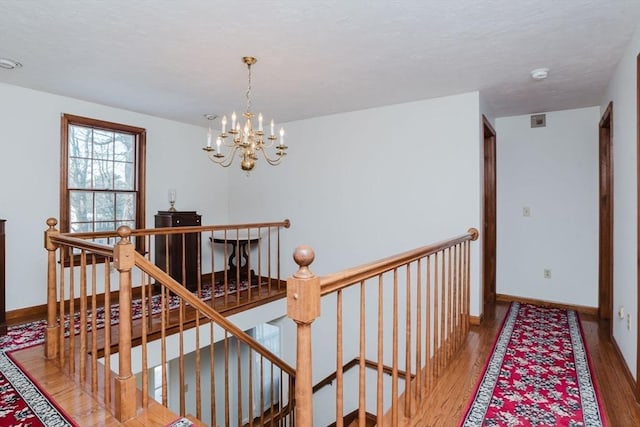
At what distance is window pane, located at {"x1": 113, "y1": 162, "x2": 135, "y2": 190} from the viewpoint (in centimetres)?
441

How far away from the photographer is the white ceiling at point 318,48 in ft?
6.91

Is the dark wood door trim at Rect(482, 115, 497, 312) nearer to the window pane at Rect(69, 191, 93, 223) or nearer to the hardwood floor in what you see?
the hardwood floor

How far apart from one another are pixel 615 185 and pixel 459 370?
6.77 ft

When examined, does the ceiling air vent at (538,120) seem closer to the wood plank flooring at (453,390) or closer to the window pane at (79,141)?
the wood plank flooring at (453,390)

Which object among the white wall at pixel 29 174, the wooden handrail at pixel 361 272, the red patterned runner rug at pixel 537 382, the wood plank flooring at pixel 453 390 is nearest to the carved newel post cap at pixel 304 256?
the wooden handrail at pixel 361 272

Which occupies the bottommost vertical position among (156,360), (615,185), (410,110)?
(156,360)

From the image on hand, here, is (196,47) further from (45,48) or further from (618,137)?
(618,137)

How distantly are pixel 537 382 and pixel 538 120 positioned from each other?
3153 millimetres

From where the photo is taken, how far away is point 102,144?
4266 millimetres

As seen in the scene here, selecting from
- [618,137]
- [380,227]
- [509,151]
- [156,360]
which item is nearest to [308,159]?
[380,227]

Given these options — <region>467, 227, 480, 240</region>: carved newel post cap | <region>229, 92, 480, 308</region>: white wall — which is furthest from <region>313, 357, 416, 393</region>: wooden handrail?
<region>467, 227, 480, 240</region>: carved newel post cap

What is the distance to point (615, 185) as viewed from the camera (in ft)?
9.87

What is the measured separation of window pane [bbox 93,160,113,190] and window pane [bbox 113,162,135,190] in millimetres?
62

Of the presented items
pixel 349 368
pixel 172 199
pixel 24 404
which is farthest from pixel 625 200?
pixel 172 199
